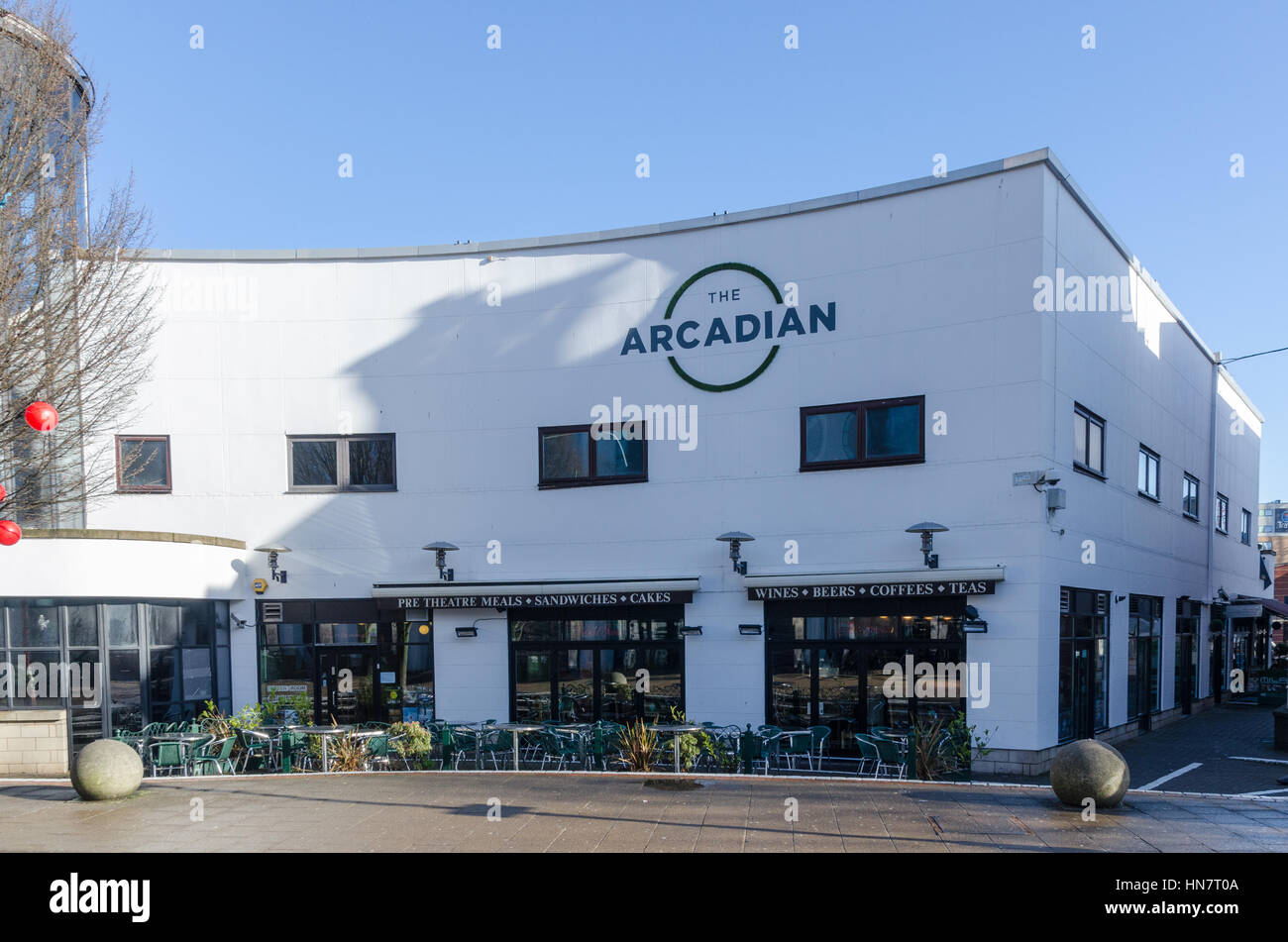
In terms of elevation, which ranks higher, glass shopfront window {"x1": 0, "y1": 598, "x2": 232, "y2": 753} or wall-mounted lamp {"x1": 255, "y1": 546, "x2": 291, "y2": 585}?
wall-mounted lamp {"x1": 255, "y1": 546, "x2": 291, "y2": 585}

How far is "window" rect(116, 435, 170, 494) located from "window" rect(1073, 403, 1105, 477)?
17334mm

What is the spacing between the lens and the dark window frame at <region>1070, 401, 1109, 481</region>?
1628 cm

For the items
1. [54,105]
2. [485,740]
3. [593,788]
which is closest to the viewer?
[593,788]

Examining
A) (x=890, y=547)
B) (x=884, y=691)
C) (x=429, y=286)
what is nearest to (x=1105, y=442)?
(x=890, y=547)

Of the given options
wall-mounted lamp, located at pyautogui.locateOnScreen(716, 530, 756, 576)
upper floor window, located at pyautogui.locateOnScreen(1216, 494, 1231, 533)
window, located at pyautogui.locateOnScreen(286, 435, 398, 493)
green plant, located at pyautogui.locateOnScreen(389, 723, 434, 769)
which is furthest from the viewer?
upper floor window, located at pyautogui.locateOnScreen(1216, 494, 1231, 533)

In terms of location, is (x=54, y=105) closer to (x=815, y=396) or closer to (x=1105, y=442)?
(x=815, y=396)

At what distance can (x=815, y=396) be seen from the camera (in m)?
16.3

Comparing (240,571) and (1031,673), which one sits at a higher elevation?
(240,571)

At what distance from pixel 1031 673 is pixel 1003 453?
351 centimetres

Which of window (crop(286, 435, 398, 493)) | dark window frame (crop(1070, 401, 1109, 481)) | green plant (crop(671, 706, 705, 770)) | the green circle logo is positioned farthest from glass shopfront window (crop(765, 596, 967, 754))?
window (crop(286, 435, 398, 493))

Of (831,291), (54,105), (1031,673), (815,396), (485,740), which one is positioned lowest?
(485,740)

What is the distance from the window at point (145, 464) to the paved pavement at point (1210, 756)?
1635 cm

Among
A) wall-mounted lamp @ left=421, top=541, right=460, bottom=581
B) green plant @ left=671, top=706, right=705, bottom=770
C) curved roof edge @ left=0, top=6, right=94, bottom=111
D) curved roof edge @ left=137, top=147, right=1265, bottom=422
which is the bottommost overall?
green plant @ left=671, top=706, right=705, bottom=770

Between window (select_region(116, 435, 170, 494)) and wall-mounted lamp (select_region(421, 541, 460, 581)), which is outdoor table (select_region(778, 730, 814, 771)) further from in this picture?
window (select_region(116, 435, 170, 494))
